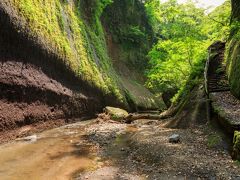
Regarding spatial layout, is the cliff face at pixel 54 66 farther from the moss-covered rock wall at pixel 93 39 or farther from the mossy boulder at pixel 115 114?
the mossy boulder at pixel 115 114

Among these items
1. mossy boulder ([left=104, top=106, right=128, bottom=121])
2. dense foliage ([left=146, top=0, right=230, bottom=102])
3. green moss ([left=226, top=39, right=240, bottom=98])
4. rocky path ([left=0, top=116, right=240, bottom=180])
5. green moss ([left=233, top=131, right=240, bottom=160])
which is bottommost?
rocky path ([left=0, top=116, right=240, bottom=180])

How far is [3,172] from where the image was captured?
8625mm

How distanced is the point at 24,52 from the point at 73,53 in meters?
6.38

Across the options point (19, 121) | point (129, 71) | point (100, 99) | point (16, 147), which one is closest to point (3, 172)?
point (16, 147)

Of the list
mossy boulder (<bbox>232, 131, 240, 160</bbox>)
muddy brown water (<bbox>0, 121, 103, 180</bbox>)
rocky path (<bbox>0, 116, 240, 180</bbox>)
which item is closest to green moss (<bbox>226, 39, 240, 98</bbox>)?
rocky path (<bbox>0, 116, 240, 180</bbox>)

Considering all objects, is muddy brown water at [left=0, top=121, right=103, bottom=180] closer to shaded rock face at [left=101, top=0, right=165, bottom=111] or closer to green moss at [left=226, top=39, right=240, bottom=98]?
green moss at [left=226, top=39, right=240, bottom=98]

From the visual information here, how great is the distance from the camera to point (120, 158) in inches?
428

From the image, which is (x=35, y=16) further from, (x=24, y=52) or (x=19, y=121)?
(x=19, y=121)

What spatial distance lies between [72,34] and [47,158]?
517 inches

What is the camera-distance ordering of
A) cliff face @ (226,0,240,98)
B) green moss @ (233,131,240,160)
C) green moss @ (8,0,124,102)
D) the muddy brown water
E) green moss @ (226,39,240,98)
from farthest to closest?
green moss @ (8,0,124,102)
cliff face @ (226,0,240,98)
green moss @ (226,39,240,98)
the muddy brown water
green moss @ (233,131,240,160)

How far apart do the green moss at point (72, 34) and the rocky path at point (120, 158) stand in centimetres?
608

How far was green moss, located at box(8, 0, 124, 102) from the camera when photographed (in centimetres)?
1582

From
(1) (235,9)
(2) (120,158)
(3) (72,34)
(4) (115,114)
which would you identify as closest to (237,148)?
(2) (120,158)

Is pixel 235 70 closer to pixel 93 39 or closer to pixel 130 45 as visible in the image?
pixel 93 39
